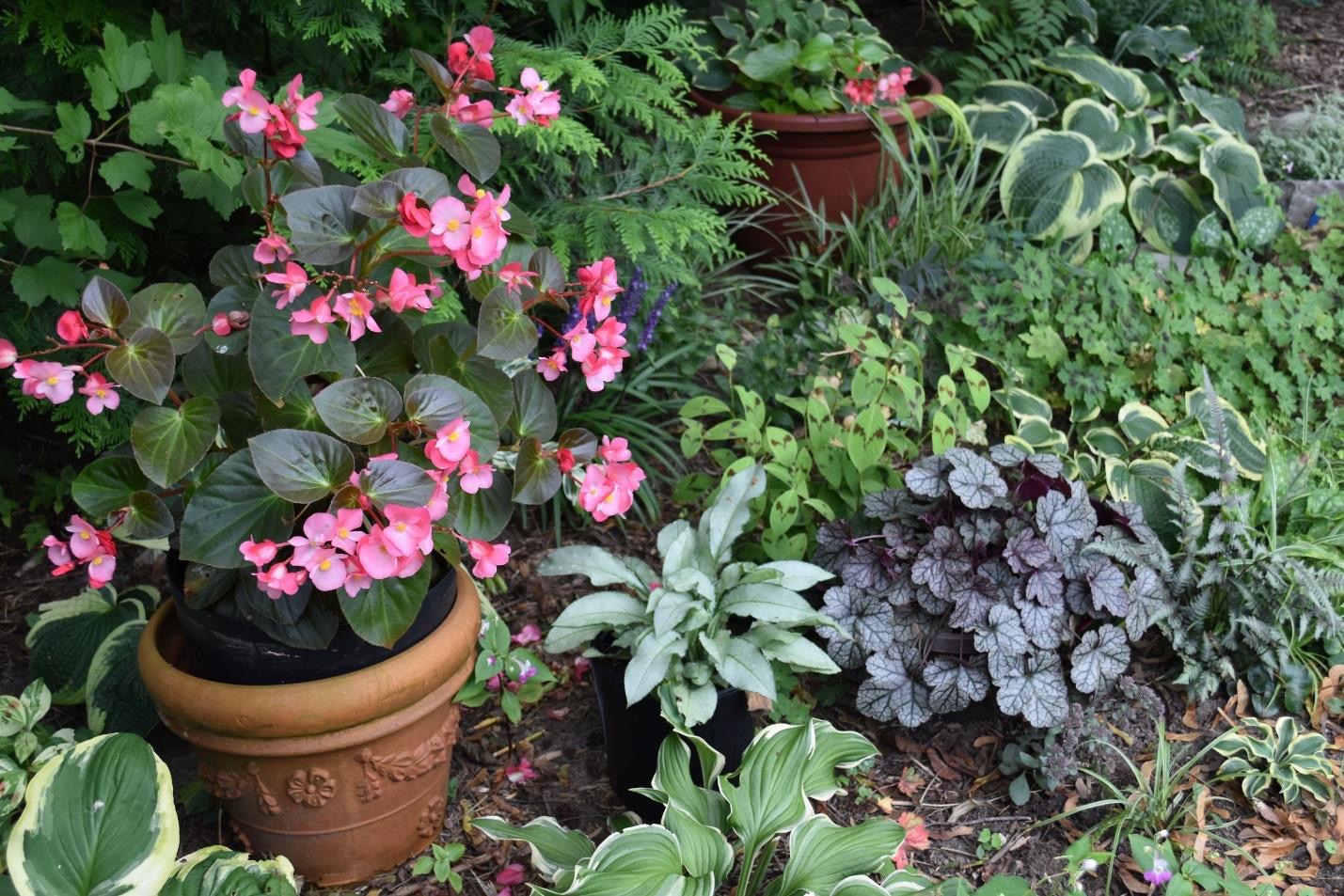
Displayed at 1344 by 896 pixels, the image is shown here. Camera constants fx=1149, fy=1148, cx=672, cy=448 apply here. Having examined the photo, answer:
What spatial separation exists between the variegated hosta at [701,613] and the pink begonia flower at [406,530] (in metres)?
0.60

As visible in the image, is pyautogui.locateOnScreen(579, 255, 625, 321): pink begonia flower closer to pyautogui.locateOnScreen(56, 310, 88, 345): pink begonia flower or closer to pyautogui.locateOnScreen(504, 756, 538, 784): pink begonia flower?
pyautogui.locateOnScreen(56, 310, 88, 345): pink begonia flower

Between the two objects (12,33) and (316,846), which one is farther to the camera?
(12,33)

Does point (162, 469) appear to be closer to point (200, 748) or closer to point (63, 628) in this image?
point (200, 748)

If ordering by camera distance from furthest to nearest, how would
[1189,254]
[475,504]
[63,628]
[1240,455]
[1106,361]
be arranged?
[1189,254] → [1106,361] → [1240,455] → [63,628] → [475,504]

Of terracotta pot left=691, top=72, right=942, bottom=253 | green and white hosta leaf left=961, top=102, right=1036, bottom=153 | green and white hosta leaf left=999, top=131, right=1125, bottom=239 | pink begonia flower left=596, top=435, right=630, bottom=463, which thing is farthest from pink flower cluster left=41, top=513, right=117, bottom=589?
green and white hosta leaf left=961, top=102, right=1036, bottom=153

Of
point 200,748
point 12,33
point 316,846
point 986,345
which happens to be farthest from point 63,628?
point 986,345

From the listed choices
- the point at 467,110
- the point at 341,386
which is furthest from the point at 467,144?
the point at 341,386

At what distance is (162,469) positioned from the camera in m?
Answer: 1.62

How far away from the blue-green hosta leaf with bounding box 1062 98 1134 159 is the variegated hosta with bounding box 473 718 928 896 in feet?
9.58

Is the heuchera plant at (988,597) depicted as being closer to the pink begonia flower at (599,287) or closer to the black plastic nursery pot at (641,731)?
the black plastic nursery pot at (641,731)

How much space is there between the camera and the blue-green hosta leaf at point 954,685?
2244 mm

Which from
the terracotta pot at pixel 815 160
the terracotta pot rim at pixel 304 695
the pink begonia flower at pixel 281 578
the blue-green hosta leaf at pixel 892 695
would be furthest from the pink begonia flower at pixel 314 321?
the terracotta pot at pixel 815 160

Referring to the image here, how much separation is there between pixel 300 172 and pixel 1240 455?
2.22 metres

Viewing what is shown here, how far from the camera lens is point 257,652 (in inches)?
72.9
